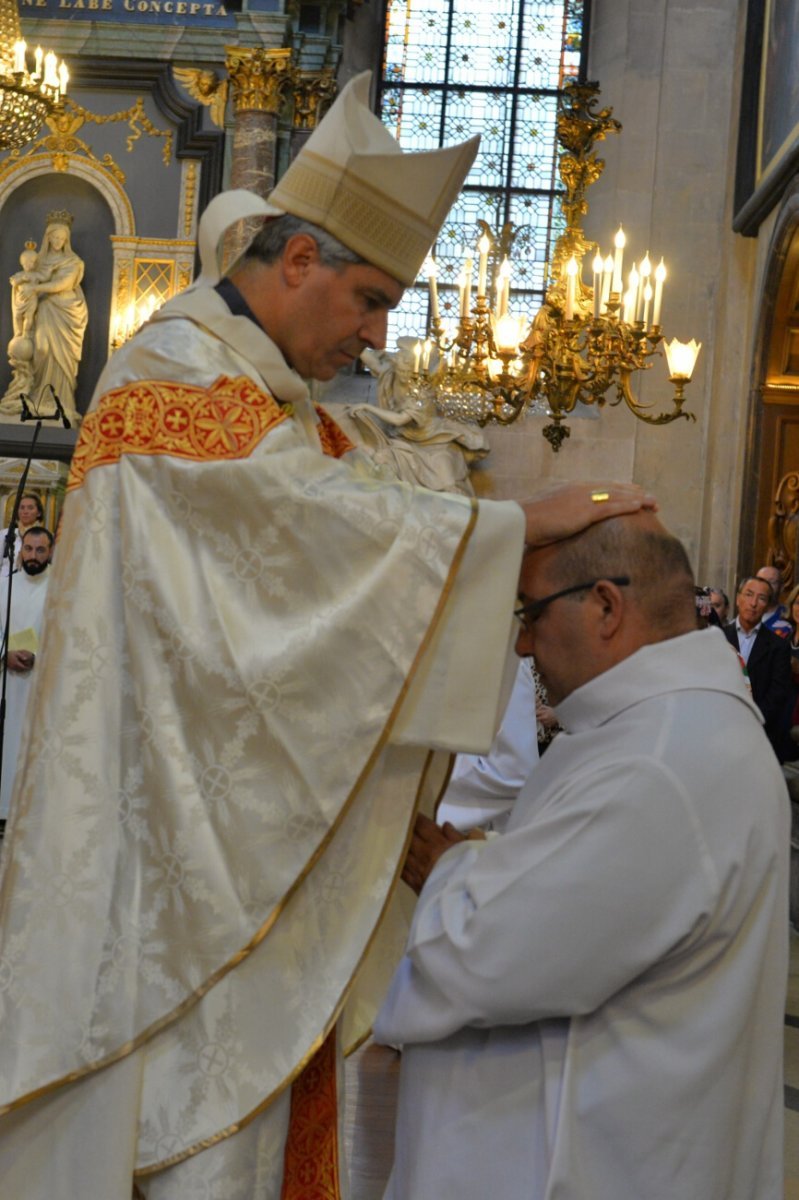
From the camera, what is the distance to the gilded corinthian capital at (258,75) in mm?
14172

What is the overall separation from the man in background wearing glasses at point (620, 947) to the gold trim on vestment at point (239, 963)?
17 cm

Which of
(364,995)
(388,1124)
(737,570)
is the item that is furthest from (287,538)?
(737,570)

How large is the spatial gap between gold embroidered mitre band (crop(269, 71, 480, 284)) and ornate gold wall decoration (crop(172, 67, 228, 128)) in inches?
501

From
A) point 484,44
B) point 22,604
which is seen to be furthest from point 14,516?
point 484,44

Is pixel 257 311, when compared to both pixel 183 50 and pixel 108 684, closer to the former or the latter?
pixel 108 684

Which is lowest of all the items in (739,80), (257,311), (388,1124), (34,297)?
(388,1124)

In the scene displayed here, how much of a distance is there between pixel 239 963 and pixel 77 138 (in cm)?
1362

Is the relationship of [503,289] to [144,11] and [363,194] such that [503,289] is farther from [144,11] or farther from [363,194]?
[144,11]

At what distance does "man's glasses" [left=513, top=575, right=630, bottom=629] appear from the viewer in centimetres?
205

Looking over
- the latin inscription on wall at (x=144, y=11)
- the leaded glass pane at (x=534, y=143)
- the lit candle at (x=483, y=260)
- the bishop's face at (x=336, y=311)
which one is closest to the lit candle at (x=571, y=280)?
the lit candle at (x=483, y=260)

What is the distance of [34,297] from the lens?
47.1 ft

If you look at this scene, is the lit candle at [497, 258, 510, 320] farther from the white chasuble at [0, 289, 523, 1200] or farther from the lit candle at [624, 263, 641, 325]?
the white chasuble at [0, 289, 523, 1200]

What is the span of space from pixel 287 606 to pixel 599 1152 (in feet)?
2.73

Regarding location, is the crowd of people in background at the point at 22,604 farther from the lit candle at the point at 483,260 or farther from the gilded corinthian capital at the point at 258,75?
the gilded corinthian capital at the point at 258,75
